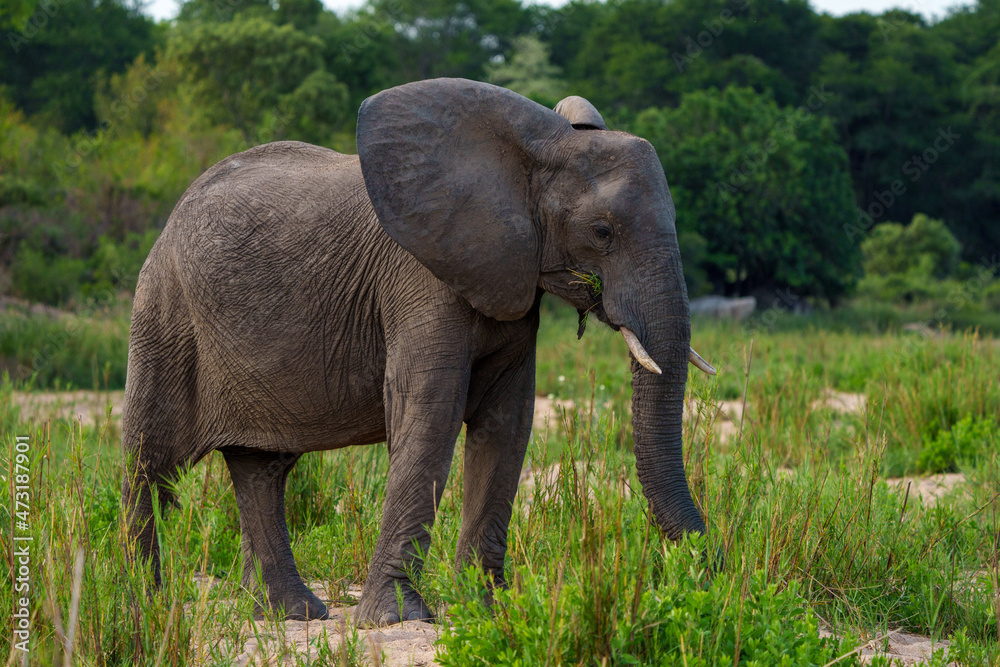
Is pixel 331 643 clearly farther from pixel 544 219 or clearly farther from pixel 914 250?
pixel 914 250

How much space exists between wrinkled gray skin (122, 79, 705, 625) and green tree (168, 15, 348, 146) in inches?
973

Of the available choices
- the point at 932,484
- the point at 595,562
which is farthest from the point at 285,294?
the point at 932,484

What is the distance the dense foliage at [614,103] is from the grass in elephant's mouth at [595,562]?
327 inches

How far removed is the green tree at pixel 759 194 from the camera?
26.3m

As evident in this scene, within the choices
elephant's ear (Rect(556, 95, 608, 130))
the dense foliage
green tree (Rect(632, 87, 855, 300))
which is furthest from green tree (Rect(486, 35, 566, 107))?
elephant's ear (Rect(556, 95, 608, 130))

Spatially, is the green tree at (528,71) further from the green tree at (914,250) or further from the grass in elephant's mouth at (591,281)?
the grass in elephant's mouth at (591,281)

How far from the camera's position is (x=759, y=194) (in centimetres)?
2686

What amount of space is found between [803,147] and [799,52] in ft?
81.2

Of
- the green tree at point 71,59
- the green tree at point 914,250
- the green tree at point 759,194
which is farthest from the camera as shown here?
the green tree at point 71,59

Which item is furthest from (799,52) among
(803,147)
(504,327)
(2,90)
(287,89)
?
(504,327)

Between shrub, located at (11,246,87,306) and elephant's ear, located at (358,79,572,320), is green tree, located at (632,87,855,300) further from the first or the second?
elephant's ear, located at (358,79,572,320)

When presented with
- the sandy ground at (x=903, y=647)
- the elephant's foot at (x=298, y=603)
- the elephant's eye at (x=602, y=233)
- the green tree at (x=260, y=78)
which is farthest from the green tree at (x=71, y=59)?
the sandy ground at (x=903, y=647)

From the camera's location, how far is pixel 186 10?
48.7m

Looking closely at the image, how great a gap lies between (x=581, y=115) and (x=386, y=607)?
192 centimetres
